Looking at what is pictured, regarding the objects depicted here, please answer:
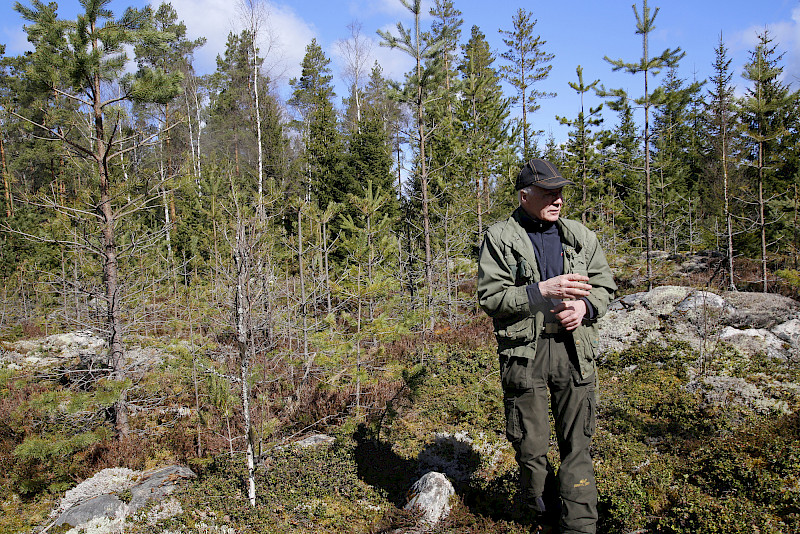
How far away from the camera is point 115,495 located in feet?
14.8

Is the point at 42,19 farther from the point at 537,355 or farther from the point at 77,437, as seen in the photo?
the point at 537,355

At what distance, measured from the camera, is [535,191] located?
2.88 metres

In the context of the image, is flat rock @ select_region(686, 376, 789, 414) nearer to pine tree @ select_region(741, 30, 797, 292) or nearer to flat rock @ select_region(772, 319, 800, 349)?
flat rock @ select_region(772, 319, 800, 349)

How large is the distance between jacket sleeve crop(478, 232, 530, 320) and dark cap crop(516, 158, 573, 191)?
418 mm

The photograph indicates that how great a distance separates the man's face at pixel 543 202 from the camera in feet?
9.41

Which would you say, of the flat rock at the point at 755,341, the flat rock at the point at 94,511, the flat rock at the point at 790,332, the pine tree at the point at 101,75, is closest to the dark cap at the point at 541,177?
the flat rock at the point at 94,511

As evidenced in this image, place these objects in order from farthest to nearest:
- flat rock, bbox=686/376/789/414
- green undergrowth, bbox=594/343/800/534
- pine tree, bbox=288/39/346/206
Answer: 1. pine tree, bbox=288/39/346/206
2. flat rock, bbox=686/376/789/414
3. green undergrowth, bbox=594/343/800/534

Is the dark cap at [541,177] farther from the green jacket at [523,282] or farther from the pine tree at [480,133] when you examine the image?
the pine tree at [480,133]

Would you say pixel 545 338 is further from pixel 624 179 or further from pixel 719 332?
pixel 624 179

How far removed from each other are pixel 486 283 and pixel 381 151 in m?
18.6

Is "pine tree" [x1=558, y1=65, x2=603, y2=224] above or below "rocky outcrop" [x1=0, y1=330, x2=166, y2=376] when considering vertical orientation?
above

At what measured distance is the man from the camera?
2.77m

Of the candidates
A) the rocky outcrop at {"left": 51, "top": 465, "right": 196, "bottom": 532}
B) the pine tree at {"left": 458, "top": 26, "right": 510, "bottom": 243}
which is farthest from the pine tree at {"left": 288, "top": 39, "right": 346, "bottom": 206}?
the rocky outcrop at {"left": 51, "top": 465, "right": 196, "bottom": 532}

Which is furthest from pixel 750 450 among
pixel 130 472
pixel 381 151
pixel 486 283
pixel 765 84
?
pixel 381 151
